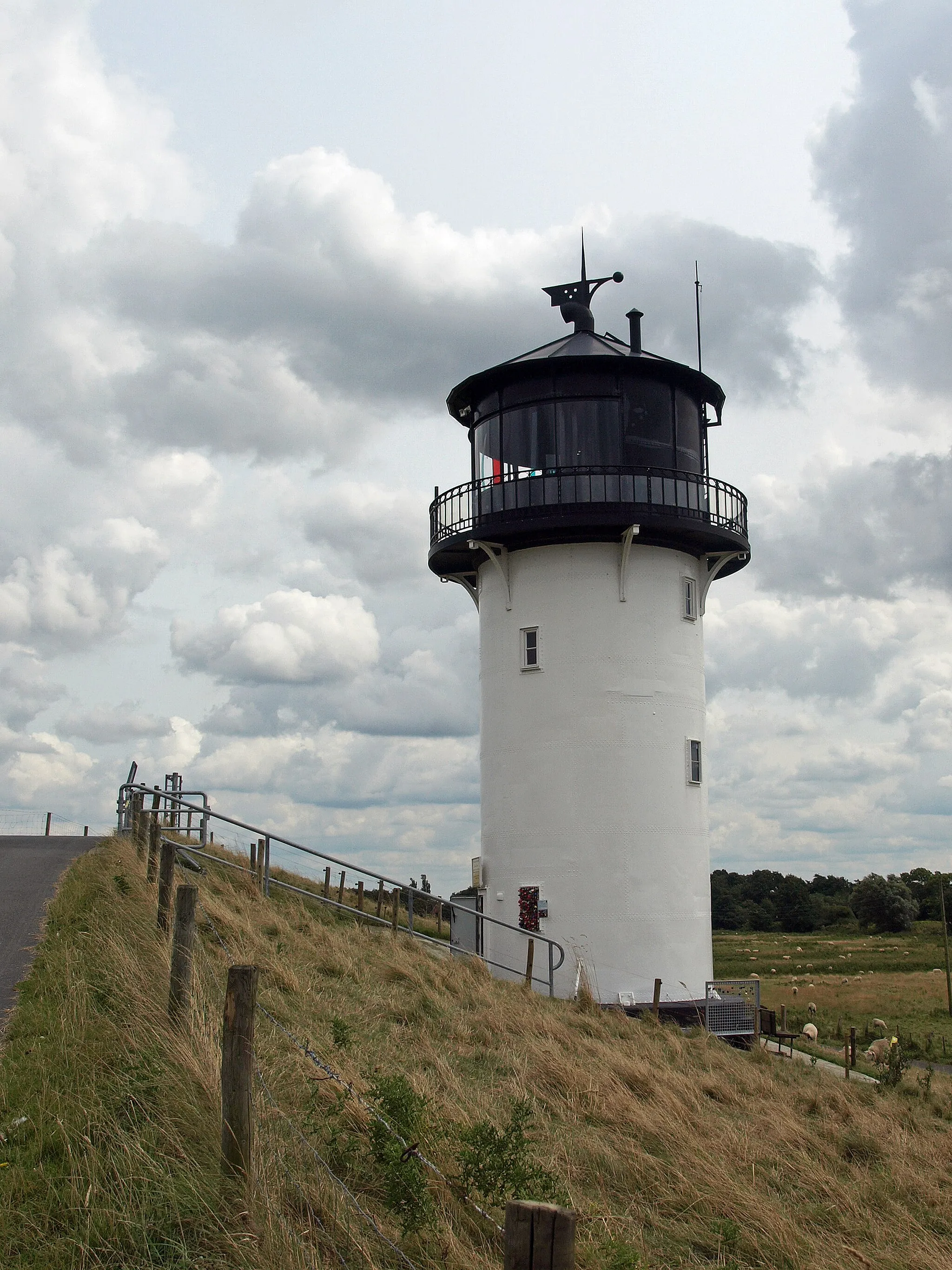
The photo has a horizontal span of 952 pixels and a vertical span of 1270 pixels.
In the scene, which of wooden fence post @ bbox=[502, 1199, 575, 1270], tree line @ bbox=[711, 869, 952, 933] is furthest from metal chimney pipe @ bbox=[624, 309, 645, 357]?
tree line @ bbox=[711, 869, 952, 933]

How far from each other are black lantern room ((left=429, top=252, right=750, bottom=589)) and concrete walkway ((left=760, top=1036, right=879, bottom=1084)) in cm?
963

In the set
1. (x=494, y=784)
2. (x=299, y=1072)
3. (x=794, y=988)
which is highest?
(x=494, y=784)

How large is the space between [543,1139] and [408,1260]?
13.2 feet

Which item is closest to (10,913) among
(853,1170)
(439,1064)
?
Answer: (439,1064)

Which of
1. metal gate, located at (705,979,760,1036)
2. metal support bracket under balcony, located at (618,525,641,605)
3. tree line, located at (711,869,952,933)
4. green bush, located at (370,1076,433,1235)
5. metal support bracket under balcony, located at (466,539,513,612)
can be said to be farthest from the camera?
tree line, located at (711,869,952,933)

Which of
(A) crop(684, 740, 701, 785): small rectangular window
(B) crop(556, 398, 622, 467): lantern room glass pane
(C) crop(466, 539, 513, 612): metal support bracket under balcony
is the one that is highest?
(B) crop(556, 398, 622, 467): lantern room glass pane

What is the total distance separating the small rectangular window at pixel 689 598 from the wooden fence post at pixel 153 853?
36.7ft

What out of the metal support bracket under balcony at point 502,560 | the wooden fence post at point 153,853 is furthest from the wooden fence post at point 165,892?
the metal support bracket under balcony at point 502,560

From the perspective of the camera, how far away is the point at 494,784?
24016 mm

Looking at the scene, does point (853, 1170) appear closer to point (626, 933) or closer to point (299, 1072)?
point (299, 1072)

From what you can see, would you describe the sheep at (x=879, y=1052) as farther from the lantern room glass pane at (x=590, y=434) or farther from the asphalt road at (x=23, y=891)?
the asphalt road at (x=23, y=891)

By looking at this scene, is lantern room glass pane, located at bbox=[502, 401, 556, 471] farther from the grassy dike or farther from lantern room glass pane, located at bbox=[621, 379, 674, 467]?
the grassy dike

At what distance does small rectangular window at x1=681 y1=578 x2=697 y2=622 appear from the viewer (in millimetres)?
24266

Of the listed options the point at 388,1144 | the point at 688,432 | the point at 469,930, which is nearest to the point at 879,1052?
the point at 469,930
